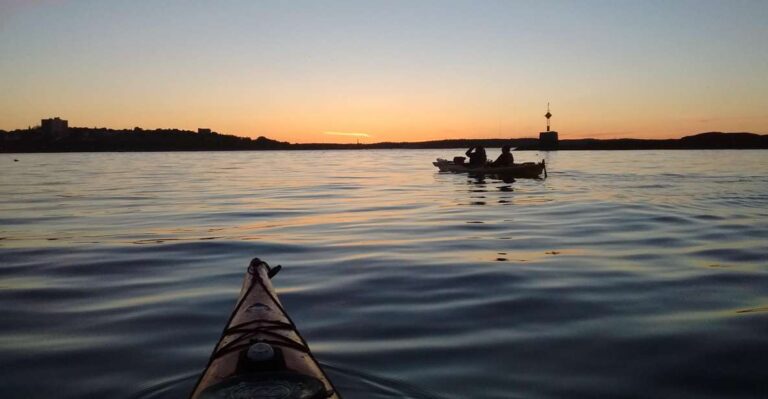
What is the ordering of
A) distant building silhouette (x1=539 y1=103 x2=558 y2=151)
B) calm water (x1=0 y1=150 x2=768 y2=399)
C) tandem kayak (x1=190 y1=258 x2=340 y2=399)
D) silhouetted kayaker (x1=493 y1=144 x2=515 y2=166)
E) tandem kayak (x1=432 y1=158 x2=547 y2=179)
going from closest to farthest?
tandem kayak (x1=190 y1=258 x2=340 y2=399) → calm water (x1=0 y1=150 x2=768 y2=399) → silhouetted kayaker (x1=493 y1=144 x2=515 y2=166) → tandem kayak (x1=432 y1=158 x2=547 y2=179) → distant building silhouette (x1=539 y1=103 x2=558 y2=151)

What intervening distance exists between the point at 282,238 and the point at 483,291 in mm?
6503

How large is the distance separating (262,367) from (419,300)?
14.2 ft

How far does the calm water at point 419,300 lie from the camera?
16.8 ft

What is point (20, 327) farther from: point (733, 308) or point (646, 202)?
point (646, 202)

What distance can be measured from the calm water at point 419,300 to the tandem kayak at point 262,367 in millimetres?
914

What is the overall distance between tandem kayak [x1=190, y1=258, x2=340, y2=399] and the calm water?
3.00ft

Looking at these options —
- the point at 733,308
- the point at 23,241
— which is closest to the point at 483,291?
the point at 733,308

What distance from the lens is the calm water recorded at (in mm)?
5105

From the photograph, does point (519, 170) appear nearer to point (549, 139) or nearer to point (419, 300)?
point (419, 300)

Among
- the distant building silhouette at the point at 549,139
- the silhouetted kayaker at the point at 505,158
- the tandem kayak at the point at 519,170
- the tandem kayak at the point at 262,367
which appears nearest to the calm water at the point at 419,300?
the tandem kayak at the point at 262,367

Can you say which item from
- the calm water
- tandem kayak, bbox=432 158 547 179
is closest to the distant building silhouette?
tandem kayak, bbox=432 158 547 179

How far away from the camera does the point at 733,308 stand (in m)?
7.09

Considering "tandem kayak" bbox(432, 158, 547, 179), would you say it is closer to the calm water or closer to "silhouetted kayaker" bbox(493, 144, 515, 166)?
"silhouetted kayaker" bbox(493, 144, 515, 166)

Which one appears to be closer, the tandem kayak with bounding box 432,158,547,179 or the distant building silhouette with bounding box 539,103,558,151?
the tandem kayak with bounding box 432,158,547,179
